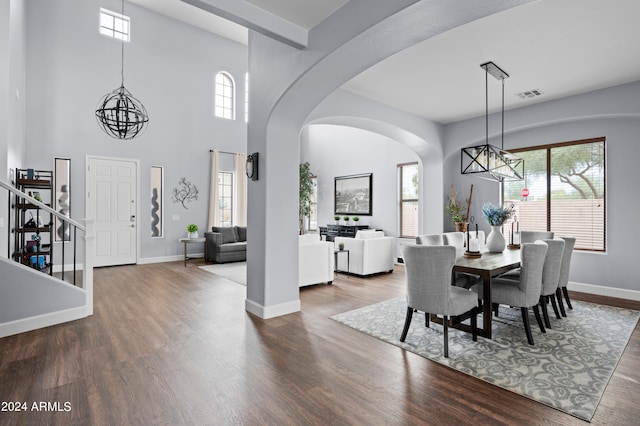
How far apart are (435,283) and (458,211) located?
3993 mm

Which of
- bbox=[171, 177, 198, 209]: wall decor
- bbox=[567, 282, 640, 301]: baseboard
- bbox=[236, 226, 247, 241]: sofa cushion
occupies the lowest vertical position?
bbox=[567, 282, 640, 301]: baseboard

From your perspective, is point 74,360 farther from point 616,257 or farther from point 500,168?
point 616,257

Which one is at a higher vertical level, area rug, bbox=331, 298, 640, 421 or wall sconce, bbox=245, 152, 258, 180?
wall sconce, bbox=245, 152, 258, 180

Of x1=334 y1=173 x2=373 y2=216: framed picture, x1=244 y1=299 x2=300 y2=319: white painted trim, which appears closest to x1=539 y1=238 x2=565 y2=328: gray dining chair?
x1=244 y1=299 x2=300 y2=319: white painted trim

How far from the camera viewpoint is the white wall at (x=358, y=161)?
7977 mm

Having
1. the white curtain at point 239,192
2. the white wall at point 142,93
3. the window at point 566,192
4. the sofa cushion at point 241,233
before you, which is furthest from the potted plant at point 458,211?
the white wall at point 142,93

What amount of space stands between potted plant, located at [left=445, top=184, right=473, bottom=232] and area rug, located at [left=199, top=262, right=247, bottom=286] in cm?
405

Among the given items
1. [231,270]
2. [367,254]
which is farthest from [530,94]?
[231,270]

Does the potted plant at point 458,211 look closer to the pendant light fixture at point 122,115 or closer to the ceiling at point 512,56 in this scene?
the ceiling at point 512,56

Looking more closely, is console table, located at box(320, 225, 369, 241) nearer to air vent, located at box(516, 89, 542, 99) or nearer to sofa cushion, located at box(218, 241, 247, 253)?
sofa cushion, located at box(218, 241, 247, 253)

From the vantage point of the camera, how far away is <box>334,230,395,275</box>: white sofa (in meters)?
6.08

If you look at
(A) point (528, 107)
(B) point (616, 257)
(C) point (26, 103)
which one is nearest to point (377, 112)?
(A) point (528, 107)

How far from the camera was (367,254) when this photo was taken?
6086 mm

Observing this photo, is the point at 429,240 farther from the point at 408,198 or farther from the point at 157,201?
the point at 157,201
